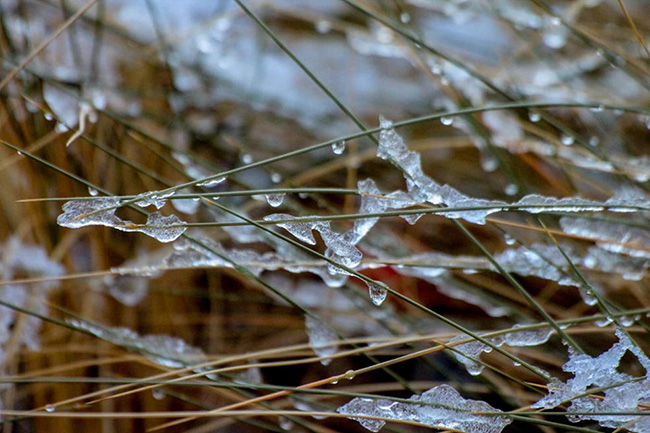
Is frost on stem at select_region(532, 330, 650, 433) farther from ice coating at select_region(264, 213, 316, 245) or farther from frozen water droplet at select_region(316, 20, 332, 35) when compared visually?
frozen water droplet at select_region(316, 20, 332, 35)

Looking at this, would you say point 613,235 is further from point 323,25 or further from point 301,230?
point 323,25

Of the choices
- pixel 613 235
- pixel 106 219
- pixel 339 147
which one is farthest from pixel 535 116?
pixel 106 219

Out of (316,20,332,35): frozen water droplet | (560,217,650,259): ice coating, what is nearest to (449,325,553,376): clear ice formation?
(560,217,650,259): ice coating

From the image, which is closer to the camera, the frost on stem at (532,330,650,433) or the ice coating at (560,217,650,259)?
the frost on stem at (532,330,650,433)

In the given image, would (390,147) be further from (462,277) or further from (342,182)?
(342,182)

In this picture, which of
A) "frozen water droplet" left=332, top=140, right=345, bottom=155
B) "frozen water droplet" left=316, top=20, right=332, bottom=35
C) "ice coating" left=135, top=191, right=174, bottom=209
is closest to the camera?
"ice coating" left=135, top=191, right=174, bottom=209

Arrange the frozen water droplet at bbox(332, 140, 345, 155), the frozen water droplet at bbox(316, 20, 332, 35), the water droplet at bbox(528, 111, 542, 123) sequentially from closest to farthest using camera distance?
the frozen water droplet at bbox(332, 140, 345, 155)
the water droplet at bbox(528, 111, 542, 123)
the frozen water droplet at bbox(316, 20, 332, 35)
